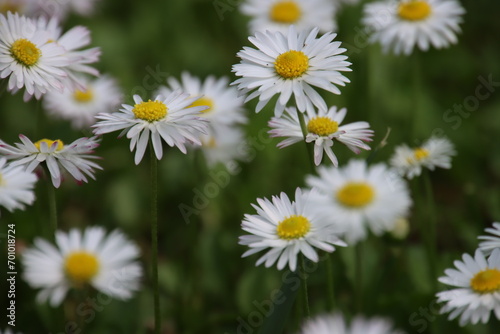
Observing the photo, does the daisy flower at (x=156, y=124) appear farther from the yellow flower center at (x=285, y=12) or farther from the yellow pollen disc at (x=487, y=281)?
the yellow flower center at (x=285, y=12)

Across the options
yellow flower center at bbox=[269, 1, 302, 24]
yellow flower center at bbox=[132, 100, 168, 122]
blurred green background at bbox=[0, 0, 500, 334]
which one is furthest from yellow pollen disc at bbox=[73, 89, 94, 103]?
yellow flower center at bbox=[132, 100, 168, 122]

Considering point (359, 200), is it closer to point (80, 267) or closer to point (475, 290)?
point (475, 290)

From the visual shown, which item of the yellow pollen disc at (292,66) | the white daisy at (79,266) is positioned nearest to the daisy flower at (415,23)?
the yellow pollen disc at (292,66)

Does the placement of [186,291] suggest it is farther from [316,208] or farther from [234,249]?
[316,208]

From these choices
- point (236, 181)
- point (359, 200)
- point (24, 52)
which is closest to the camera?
point (359, 200)

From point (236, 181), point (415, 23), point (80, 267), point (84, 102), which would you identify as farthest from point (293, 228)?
point (84, 102)
